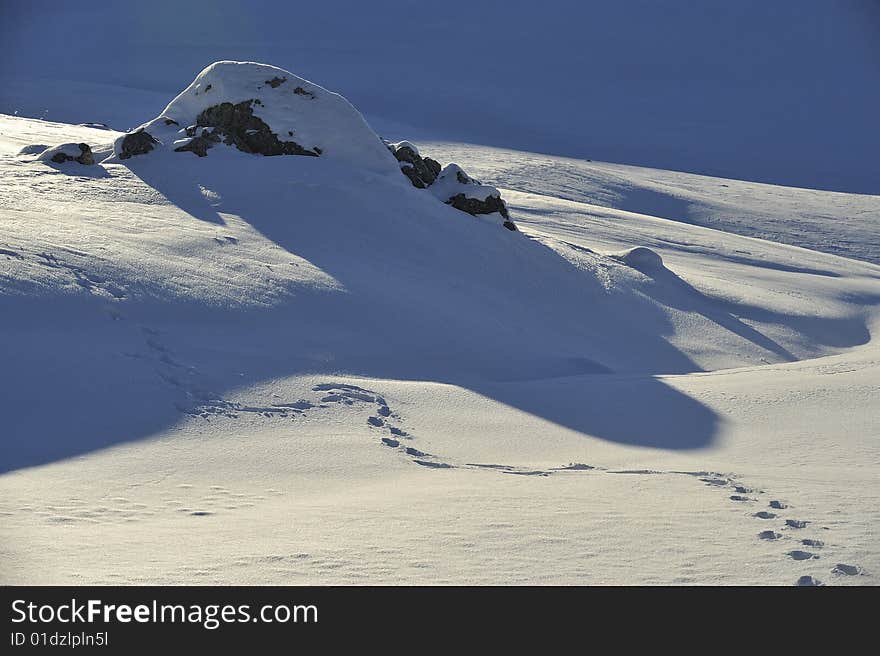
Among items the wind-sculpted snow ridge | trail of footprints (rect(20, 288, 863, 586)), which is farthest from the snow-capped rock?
trail of footprints (rect(20, 288, 863, 586))

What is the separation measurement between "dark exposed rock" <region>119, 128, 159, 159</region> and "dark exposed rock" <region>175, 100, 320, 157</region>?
47 cm

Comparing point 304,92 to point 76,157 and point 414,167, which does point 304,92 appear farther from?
point 76,157

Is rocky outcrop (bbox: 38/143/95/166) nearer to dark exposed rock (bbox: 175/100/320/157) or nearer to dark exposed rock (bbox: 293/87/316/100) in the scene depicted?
dark exposed rock (bbox: 175/100/320/157)

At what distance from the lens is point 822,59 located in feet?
149

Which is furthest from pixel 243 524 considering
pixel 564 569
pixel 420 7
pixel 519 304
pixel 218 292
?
pixel 420 7

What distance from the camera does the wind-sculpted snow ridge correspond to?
10.7 metres

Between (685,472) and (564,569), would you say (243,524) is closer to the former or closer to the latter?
(564,569)

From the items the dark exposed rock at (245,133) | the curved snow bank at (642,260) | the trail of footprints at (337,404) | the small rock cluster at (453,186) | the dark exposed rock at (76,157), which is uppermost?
the dark exposed rock at (245,133)

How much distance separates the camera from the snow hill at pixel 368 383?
13.5ft

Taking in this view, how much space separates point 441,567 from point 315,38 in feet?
147

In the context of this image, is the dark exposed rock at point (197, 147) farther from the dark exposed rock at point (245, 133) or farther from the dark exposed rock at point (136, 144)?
the dark exposed rock at point (136, 144)

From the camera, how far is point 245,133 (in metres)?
10.8

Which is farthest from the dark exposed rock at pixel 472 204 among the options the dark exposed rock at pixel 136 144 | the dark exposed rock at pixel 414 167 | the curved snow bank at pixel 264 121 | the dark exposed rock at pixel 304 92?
the dark exposed rock at pixel 136 144

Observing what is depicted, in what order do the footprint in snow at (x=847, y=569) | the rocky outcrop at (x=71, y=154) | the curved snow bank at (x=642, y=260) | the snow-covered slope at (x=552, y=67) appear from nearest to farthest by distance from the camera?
the footprint in snow at (x=847, y=569) → the rocky outcrop at (x=71, y=154) → the curved snow bank at (x=642, y=260) → the snow-covered slope at (x=552, y=67)
